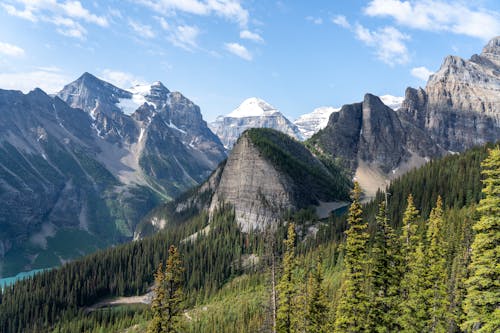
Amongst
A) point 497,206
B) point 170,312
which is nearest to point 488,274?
point 497,206

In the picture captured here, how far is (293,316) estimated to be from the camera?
46875mm

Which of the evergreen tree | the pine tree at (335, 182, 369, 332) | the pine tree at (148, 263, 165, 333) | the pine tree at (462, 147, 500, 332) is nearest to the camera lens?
the pine tree at (462, 147, 500, 332)

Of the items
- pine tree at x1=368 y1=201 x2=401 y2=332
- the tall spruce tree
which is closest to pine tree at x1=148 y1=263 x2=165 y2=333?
the tall spruce tree

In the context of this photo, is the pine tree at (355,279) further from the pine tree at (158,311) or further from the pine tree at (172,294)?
the pine tree at (158,311)

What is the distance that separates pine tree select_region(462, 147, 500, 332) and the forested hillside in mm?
71

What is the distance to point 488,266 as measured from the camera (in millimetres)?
25203

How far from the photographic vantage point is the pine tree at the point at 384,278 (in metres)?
37.3

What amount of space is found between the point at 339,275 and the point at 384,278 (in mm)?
84550

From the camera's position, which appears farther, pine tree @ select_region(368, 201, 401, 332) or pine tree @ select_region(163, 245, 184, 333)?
pine tree @ select_region(163, 245, 184, 333)

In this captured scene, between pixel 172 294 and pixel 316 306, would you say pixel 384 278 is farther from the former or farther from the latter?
pixel 172 294

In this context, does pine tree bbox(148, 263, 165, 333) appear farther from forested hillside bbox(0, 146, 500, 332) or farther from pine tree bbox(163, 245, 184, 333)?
forested hillside bbox(0, 146, 500, 332)

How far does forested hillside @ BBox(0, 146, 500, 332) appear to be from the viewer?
1454 inches

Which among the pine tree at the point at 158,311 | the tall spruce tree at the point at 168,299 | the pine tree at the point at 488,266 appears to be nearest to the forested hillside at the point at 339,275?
the pine tree at the point at 488,266

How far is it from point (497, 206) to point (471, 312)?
7.13 m
